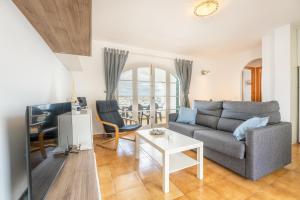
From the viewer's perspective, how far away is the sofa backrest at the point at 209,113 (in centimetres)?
279

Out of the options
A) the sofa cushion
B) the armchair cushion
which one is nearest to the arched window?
the armchair cushion

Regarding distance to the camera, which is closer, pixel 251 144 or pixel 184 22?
pixel 251 144

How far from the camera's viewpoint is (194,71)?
193 inches

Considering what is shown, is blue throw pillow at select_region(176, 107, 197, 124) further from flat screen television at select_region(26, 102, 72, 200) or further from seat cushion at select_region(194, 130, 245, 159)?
flat screen television at select_region(26, 102, 72, 200)

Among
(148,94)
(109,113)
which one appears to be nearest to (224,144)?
(109,113)

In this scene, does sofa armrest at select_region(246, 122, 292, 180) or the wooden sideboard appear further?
sofa armrest at select_region(246, 122, 292, 180)

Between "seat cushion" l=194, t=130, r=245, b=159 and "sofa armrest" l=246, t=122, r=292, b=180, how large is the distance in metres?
0.08

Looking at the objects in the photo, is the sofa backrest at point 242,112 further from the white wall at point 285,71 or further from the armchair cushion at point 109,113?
the armchair cushion at point 109,113

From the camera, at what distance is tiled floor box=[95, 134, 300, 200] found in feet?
4.83

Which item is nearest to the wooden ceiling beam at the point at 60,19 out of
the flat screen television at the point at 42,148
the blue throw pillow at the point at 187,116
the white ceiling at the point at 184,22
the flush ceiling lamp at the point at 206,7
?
the flat screen television at the point at 42,148

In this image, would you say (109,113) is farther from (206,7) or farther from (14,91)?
(206,7)

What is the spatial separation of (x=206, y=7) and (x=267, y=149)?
210 cm

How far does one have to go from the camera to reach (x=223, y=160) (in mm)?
1965

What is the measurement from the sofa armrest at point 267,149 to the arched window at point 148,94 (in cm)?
268
